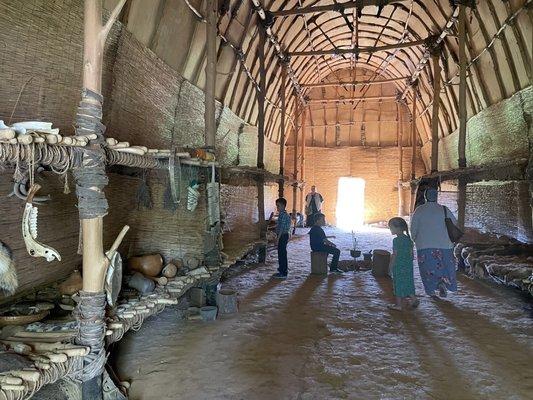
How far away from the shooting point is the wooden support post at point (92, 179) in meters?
2.64

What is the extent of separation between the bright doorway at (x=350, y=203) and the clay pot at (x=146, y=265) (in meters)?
13.4

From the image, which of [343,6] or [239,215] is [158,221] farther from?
[343,6]

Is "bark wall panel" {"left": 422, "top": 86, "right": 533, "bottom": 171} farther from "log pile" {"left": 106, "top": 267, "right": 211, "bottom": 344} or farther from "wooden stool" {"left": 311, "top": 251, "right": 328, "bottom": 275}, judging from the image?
"log pile" {"left": 106, "top": 267, "right": 211, "bottom": 344}

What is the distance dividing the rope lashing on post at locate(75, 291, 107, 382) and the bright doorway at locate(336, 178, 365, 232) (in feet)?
49.3

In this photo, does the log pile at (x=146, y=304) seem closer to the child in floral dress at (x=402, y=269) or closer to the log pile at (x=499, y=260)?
the child in floral dress at (x=402, y=269)

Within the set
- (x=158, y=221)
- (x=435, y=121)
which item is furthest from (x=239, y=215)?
(x=435, y=121)

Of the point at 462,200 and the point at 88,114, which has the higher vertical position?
the point at 88,114

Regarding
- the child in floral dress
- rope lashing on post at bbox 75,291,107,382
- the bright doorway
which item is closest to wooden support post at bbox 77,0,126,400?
rope lashing on post at bbox 75,291,107,382

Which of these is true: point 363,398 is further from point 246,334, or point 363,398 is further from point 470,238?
point 470,238

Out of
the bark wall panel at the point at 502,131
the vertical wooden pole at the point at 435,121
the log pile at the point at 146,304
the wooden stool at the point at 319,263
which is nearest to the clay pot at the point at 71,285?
the log pile at the point at 146,304

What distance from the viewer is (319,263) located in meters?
7.22

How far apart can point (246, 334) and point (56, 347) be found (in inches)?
77.9

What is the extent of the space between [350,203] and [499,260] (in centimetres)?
1139

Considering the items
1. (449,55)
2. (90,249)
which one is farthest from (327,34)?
(90,249)
